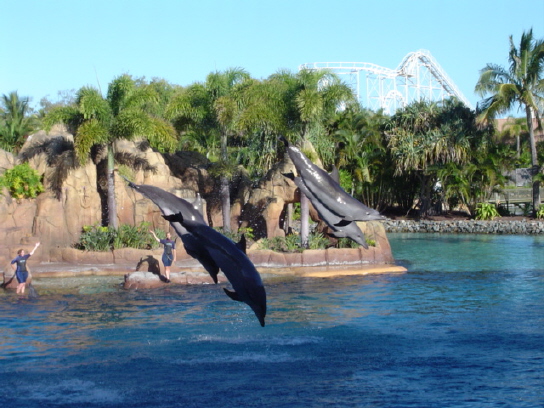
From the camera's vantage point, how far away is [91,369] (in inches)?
411

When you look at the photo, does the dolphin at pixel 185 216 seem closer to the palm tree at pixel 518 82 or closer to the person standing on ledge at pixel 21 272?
the person standing on ledge at pixel 21 272

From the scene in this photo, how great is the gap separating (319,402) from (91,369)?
369 cm

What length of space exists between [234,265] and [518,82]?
1205 inches

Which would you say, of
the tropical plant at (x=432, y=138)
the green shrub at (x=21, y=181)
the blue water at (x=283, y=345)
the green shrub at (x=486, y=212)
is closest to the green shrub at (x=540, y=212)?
the green shrub at (x=486, y=212)

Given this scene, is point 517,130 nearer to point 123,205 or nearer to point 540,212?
point 540,212

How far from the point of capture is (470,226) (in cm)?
3509

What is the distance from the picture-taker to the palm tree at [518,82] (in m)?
33.9

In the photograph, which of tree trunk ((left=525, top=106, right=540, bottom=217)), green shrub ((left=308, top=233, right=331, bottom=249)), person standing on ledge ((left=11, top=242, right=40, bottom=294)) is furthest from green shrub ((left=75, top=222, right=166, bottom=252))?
tree trunk ((left=525, top=106, right=540, bottom=217))

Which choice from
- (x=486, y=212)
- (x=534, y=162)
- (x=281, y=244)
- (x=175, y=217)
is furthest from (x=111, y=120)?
(x=534, y=162)

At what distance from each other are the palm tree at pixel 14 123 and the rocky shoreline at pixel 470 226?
18.4 metres

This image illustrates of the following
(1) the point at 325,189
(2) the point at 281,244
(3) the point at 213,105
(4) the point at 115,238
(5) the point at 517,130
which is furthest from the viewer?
(5) the point at 517,130

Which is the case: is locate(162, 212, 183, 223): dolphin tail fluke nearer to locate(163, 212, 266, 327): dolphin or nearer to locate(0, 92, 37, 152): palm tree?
locate(163, 212, 266, 327): dolphin

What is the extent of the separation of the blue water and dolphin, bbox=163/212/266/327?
6.71 ft

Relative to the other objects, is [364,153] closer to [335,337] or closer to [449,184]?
[449,184]
